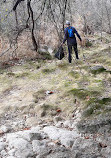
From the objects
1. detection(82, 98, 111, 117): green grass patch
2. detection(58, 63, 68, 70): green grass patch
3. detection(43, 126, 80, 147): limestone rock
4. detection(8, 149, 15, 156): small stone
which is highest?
detection(58, 63, 68, 70): green grass patch

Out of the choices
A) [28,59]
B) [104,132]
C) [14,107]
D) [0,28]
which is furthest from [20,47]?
[104,132]

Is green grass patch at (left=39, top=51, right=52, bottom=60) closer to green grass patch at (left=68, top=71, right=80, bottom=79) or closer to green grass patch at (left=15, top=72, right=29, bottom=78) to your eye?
green grass patch at (left=15, top=72, right=29, bottom=78)

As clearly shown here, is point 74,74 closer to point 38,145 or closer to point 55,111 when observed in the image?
point 55,111

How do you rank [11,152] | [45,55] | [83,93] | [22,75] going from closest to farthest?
[11,152], [83,93], [22,75], [45,55]

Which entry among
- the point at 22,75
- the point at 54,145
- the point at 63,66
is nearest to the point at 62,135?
the point at 54,145

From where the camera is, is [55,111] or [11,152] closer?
[11,152]

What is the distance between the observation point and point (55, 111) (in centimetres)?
406

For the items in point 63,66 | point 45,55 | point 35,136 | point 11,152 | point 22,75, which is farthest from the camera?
point 45,55

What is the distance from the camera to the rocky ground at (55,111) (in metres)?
2.63

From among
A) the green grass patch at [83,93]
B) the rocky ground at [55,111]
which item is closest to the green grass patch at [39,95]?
the rocky ground at [55,111]

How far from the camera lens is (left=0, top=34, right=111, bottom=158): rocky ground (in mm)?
2635

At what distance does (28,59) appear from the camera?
26.3ft

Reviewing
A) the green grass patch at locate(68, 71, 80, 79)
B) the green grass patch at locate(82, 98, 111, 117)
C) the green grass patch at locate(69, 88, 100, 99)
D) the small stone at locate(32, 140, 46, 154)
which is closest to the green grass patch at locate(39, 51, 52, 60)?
the green grass patch at locate(68, 71, 80, 79)

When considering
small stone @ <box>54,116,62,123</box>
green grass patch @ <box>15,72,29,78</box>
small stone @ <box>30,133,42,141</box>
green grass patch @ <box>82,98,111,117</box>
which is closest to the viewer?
small stone @ <box>30,133,42,141</box>
